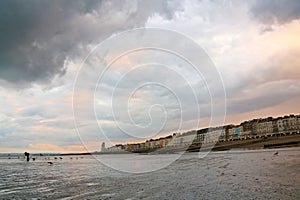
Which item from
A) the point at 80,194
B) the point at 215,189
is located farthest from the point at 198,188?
the point at 80,194

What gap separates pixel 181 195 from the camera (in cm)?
1633

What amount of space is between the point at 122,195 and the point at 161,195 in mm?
2425

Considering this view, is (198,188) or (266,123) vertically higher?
(266,123)

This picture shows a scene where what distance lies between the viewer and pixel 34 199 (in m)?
17.6

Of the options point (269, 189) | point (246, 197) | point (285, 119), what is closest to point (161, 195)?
point (246, 197)

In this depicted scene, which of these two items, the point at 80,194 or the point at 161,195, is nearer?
the point at 161,195

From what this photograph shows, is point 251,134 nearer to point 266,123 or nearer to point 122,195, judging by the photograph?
point 266,123

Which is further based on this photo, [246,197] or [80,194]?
[80,194]

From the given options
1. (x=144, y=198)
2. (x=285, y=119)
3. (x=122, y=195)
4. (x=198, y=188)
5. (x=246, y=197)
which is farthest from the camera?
(x=285, y=119)

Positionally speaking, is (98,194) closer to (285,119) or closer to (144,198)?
(144,198)

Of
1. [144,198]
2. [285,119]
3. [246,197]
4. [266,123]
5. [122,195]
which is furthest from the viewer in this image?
[266,123]

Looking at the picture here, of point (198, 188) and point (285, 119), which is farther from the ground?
point (285, 119)

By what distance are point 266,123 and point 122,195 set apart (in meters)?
184

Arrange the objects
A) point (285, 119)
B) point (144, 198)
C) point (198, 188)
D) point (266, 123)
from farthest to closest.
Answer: point (266, 123) → point (285, 119) → point (198, 188) → point (144, 198)
